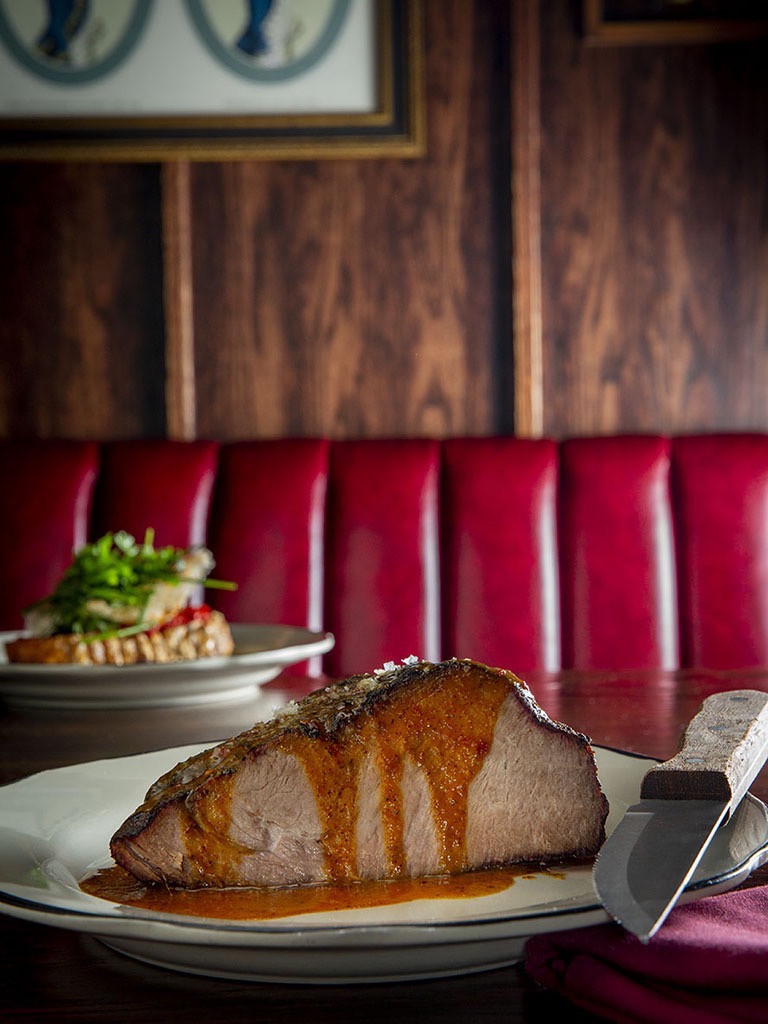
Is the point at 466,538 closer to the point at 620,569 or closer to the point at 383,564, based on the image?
the point at 383,564

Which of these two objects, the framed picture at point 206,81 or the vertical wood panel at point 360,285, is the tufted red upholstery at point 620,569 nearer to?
the vertical wood panel at point 360,285

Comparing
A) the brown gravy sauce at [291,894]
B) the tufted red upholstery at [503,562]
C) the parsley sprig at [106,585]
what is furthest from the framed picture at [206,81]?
the brown gravy sauce at [291,894]

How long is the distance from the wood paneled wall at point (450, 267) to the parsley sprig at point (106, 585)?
1.34 m

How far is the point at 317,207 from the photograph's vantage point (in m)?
3.12

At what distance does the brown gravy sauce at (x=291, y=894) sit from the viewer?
0.65 m

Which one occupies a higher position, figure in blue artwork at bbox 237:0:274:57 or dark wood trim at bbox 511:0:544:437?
figure in blue artwork at bbox 237:0:274:57

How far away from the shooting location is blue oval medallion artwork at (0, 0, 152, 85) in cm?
305

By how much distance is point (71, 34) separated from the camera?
3.07m

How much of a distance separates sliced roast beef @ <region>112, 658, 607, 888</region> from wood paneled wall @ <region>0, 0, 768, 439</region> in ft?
7.80

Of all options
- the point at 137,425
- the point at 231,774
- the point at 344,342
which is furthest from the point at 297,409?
the point at 231,774

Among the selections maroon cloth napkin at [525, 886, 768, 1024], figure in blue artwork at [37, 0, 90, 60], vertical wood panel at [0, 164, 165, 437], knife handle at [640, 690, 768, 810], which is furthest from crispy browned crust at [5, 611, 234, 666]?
figure in blue artwork at [37, 0, 90, 60]

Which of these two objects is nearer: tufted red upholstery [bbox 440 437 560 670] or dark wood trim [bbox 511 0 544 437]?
tufted red upholstery [bbox 440 437 560 670]

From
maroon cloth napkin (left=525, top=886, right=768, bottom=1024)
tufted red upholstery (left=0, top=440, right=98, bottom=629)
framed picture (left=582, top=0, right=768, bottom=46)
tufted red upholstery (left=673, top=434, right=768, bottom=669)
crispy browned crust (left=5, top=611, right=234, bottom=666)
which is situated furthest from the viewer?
framed picture (left=582, top=0, right=768, bottom=46)

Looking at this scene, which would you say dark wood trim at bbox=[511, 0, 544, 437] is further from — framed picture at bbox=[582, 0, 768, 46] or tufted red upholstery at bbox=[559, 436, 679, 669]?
tufted red upholstery at bbox=[559, 436, 679, 669]
